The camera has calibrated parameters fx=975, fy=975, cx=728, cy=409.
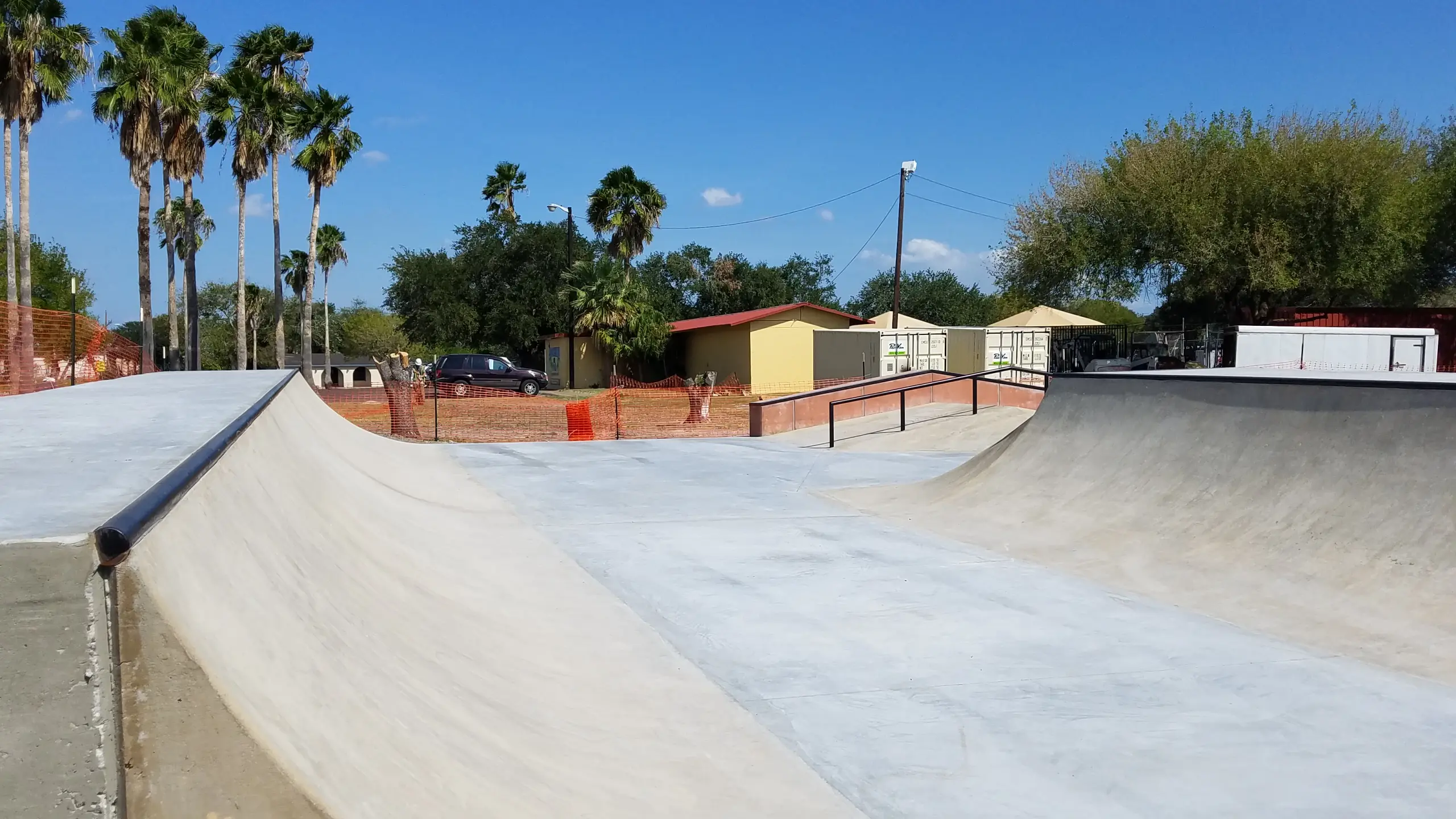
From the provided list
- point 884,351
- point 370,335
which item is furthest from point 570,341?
point 370,335

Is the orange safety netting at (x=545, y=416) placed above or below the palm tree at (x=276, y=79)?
below

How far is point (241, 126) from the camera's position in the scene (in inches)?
1457

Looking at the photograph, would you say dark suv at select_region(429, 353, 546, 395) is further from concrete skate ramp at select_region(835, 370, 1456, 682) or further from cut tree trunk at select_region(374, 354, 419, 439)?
concrete skate ramp at select_region(835, 370, 1456, 682)

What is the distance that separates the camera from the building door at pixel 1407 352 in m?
23.2

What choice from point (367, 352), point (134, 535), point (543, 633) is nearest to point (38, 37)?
point (543, 633)

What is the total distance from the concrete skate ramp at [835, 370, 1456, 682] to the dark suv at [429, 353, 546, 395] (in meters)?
25.2

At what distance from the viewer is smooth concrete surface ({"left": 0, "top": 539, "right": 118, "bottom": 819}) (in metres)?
2.08

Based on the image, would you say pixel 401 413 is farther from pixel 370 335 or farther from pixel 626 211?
pixel 370 335

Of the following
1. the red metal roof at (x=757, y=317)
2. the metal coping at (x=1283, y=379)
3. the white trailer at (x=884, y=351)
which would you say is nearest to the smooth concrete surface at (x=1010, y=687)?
the metal coping at (x=1283, y=379)

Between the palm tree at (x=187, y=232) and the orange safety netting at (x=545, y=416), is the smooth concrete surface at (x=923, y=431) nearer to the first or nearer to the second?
the orange safety netting at (x=545, y=416)

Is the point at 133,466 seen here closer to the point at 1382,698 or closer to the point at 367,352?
the point at 1382,698

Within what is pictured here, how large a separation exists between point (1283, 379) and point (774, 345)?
29432 mm

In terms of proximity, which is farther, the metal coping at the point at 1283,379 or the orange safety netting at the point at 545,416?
the orange safety netting at the point at 545,416

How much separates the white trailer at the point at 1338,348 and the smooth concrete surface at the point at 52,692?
25.2 metres
